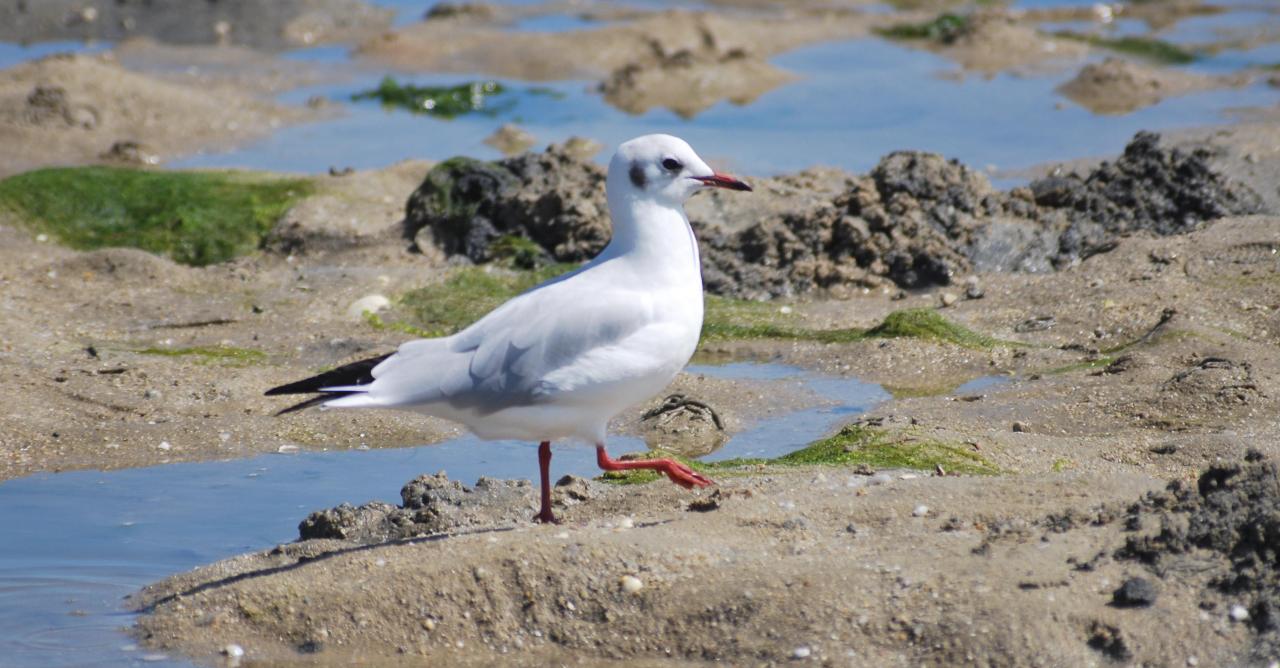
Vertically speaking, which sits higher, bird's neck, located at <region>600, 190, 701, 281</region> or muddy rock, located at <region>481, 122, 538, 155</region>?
bird's neck, located at <region>600, 190, 701, 281</region>

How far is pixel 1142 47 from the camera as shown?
17.1 m

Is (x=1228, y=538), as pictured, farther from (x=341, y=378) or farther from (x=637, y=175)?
(x=341, y=378)

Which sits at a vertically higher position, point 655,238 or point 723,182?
point 723,182

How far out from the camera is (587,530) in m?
5.15

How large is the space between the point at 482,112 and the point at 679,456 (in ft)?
29.0

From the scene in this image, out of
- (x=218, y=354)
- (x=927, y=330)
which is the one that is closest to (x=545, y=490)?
(x=927, y=330)

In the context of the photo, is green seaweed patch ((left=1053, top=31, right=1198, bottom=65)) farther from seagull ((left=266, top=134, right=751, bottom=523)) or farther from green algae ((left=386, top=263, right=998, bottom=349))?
seagull ((left=266, top=134, right=751, bottom=523))

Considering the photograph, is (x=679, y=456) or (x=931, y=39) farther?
(x=931, y=39)

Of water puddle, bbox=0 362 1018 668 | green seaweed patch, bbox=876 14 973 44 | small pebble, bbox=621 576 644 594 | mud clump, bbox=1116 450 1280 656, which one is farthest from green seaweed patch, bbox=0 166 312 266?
green seaweed patch, bbox=876 14 973 44

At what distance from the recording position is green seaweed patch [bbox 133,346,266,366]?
8.06 metres

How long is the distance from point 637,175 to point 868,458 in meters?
1.54

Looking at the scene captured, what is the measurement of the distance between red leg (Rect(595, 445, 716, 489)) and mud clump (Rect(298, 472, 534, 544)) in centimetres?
42

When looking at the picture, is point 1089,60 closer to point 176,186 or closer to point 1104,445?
point 176,186

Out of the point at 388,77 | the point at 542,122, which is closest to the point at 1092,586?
the point at 542,122
